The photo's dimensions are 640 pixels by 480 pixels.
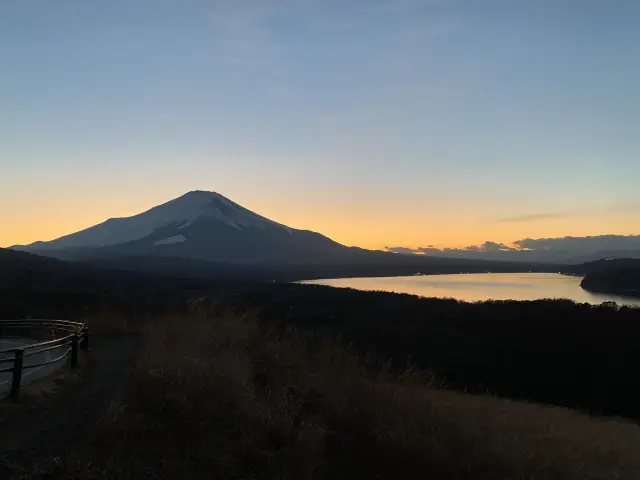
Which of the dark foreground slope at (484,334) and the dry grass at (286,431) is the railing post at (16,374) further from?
the dark foreground slope at (484,334)

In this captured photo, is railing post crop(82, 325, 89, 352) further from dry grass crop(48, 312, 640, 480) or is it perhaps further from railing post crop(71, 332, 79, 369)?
dry grass crop(48, 312, 640, 480)

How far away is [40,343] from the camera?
8516 mm

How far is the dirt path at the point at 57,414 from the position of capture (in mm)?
5527

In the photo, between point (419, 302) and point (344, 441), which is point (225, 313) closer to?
point (344, 441)

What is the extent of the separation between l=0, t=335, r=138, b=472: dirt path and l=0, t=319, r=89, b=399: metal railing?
0.39 meters

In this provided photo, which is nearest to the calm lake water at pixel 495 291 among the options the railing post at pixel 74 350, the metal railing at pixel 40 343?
the metal railing at pixel 40 343

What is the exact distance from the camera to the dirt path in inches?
218

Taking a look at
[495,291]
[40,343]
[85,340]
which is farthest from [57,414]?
[495,291]

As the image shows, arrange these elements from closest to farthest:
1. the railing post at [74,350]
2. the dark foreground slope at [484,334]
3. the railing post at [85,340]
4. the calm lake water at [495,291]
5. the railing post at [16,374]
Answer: the railing post at [16,374], the railing post at [74,350], the railing post at [85,340], the dark foreground slope at [484,334], the calm lake water at [495,291]

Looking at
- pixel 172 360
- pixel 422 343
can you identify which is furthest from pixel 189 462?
pixel 422 343

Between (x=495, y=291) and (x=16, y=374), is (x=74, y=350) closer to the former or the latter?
(x=16, y=374)

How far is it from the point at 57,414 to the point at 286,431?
2.82 m

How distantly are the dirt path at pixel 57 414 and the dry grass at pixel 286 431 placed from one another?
37cm

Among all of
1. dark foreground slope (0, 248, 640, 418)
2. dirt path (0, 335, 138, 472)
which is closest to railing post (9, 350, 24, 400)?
dirt path (0, 335, 138, 472)
